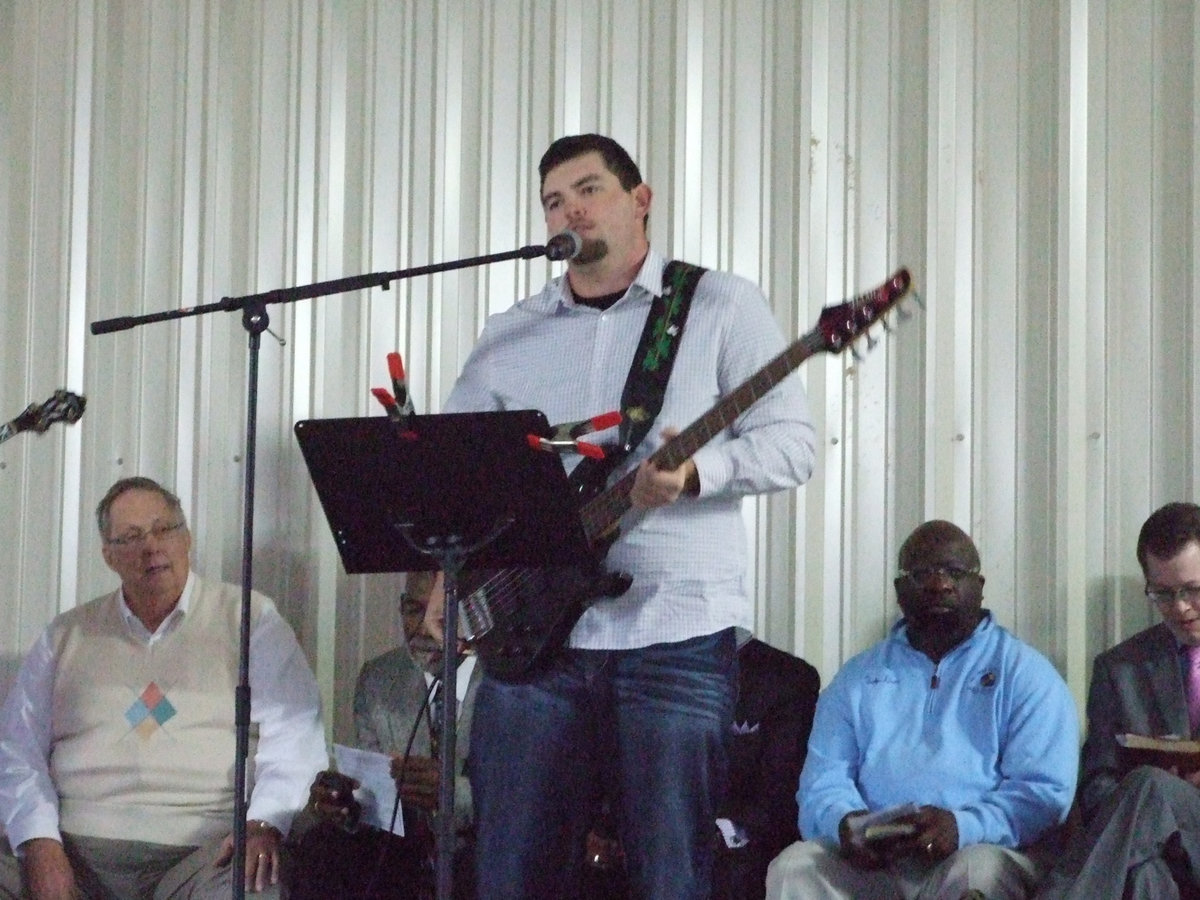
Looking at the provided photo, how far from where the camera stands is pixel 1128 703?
3689 mm

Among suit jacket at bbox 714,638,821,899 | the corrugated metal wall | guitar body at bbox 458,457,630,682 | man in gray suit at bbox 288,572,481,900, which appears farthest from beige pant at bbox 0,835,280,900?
guitar body at bbox 458,457,630,682

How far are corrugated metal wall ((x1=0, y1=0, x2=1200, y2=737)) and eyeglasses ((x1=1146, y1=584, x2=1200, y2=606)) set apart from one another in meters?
0.45

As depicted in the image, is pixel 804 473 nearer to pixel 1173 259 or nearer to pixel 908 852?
pixel 908 852

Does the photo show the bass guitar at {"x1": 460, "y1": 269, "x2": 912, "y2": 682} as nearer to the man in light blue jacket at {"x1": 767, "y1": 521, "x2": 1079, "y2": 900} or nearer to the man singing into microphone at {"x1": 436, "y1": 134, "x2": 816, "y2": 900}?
the man singing into microphone at {"x1": 436, "y1": 134, "x2": 816, "y2": 900}

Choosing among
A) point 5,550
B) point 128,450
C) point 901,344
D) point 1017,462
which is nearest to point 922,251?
point 901,344

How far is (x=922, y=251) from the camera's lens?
433 cm

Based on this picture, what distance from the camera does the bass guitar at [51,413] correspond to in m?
3.27

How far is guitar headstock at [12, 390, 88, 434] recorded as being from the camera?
3271 millimetres

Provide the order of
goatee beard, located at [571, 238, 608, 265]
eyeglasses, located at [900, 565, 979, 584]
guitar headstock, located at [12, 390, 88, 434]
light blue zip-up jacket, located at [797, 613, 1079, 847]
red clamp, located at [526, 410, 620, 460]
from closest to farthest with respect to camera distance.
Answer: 1. red clamp, located at [526, 410, 620, 460]
2. goatee beard, located at [571, 238, 608, 265]
3. guitar headstock, located at [12, 390, 88, 434]
4. light blue zip-up jacket, located at [797, 613, 1079, 847]
5. eyeglasses, located at [900, 565, 979, 584]

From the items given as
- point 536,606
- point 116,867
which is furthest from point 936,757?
point 116,867

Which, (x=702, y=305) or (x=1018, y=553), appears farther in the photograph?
(x=1018, y=553)

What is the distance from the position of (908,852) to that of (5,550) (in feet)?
9.68

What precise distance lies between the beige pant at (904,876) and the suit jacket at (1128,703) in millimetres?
323

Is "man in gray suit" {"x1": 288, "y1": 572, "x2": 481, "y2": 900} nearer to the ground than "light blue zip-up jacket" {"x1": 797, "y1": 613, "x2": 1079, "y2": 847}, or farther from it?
nearer to the ground
